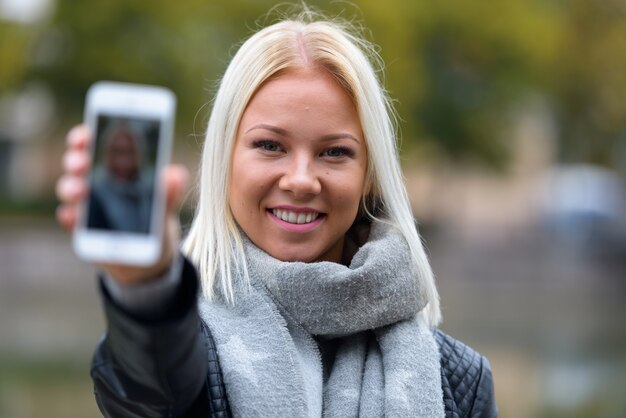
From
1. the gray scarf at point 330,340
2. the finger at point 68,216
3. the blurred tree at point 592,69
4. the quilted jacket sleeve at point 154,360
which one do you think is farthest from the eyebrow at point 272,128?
the blurred tree at point 592,69

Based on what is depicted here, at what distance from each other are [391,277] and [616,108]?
91.2ft

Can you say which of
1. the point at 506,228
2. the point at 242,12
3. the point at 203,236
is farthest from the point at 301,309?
the point at 506,228

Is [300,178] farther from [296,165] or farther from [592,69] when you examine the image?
[592,69]

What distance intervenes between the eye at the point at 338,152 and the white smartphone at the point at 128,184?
787 millimetres

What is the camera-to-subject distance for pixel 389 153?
2.70m

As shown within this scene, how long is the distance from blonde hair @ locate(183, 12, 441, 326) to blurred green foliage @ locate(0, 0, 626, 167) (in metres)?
22.3

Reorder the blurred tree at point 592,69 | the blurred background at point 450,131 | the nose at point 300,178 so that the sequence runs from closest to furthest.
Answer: the nose at point 300,178 < the blurred background at point 450,131 < the blurred tree at point 592,69

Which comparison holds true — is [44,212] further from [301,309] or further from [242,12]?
[301,309]

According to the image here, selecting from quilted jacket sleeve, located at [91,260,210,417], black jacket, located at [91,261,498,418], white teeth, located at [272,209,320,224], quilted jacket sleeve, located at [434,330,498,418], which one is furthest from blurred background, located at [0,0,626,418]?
quilted jacket sleeve, located at [91,260,210,417]

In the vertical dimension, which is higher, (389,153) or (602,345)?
(389,153)

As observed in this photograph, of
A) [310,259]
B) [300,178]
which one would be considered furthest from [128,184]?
[310,259]

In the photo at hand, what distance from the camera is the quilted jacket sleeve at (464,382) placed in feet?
8.71

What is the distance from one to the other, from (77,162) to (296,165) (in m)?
0.84

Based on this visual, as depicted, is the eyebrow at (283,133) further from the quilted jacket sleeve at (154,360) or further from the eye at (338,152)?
the quilted jacket sleeve at (154,360)
